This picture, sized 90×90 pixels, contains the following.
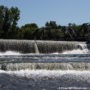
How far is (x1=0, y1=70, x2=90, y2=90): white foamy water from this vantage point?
1834 cm

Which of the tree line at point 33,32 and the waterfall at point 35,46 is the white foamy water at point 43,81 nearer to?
the waterfall at point 35,46

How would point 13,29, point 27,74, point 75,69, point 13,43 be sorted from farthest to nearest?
point 13,29
point 13,43
point 75,69
point 27,74

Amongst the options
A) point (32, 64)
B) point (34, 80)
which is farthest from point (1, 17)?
point (34, 80)

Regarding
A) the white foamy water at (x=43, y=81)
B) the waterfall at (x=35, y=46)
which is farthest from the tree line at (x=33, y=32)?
the white foamy water at (x=43, y=81)

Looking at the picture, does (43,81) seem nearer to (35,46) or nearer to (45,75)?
(45,75)

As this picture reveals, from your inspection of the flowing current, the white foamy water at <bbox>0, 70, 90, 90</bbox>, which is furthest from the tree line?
the white foamy water at <bbox>0, 70, 90, 90</bbox>

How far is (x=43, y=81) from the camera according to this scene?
67.4ft

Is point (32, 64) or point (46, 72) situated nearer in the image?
point (46, 72)

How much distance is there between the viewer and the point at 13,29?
78.0 m

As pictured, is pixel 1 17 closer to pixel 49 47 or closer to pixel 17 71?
pixel 49 47

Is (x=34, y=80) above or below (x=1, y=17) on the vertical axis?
below

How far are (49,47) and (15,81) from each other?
100 feet

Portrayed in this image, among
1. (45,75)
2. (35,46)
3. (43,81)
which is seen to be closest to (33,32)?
(35,46)

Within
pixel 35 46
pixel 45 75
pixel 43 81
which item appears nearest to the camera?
pixel 43 81
